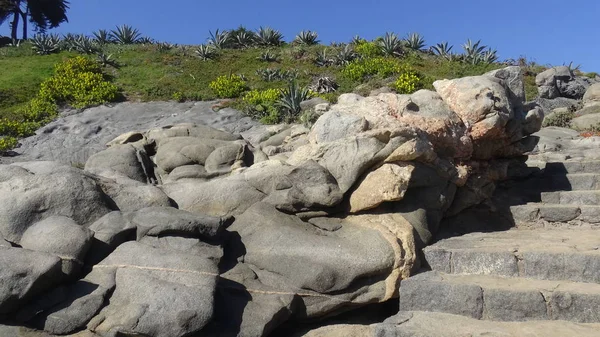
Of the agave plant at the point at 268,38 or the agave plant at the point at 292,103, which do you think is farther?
the agave plant at the point at 268,38

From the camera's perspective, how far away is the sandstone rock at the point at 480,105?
5641 millimetres

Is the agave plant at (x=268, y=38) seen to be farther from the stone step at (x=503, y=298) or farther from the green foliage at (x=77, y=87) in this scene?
the stone step at (x=503, y=298)

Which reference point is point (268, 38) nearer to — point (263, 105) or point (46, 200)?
point (263, 105)

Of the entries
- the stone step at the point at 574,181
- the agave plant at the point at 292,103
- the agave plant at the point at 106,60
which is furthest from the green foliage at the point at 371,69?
the stone step at the point at 574,181

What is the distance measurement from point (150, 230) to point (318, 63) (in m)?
16.4

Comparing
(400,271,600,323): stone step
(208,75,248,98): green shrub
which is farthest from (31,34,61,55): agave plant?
(400,271,600,323): stone step

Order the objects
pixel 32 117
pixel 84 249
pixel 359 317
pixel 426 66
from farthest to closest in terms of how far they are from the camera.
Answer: pixel 426 66, pixel 32 117, pixel 359 317, pixel 84 249

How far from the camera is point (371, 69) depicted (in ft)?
59.1

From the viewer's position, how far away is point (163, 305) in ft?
11.6

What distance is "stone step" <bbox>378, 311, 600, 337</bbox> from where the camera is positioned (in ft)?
11.1

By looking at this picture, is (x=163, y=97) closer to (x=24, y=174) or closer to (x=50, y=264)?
(x=24, y=174)

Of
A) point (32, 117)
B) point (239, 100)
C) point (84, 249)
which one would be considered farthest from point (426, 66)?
point (84, 249)

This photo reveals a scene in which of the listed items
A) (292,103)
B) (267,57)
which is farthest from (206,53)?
(292,103)

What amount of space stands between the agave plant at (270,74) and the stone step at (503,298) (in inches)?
571
